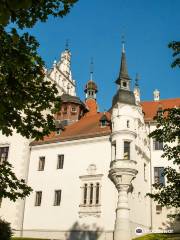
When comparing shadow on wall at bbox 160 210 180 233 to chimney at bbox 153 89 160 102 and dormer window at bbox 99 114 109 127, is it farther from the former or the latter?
chimney at bbox 153 89 160 102

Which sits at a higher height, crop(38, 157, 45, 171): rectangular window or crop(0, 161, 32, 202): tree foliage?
crop(38, 157, 45, 171): rectangular window

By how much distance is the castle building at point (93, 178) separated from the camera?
32969 mm

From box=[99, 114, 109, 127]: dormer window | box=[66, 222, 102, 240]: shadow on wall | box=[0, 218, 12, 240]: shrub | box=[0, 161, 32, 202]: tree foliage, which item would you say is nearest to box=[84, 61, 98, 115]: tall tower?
box=[99, 114, 109, 127]: dormer window

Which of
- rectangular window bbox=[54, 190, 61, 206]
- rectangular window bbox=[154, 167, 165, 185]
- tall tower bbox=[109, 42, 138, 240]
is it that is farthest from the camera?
rectangular window bbox=[154, 167, 165, 185]

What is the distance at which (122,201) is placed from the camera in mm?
32031

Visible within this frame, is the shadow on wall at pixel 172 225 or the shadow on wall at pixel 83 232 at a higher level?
the shadow on wall at pixel 172 225

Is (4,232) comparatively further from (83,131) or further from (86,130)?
(86,130)

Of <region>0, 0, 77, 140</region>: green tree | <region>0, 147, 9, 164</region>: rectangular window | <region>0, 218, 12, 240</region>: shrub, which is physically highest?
<region>0, 147, 9, 164</region>: rectangular window

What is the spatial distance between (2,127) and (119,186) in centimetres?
2320

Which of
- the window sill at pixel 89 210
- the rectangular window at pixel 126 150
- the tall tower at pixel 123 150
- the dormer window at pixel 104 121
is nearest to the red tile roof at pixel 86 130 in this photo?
the dormer window at pixel 104 121

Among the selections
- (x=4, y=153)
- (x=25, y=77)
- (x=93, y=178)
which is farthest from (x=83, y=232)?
(x=25, y=77)

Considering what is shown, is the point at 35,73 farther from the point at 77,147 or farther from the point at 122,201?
the point at 77,147

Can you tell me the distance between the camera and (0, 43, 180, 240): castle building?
3297 cm

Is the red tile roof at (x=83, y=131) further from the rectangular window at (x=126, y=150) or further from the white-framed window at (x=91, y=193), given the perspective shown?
the white-framed window at (x=91, y=193)
